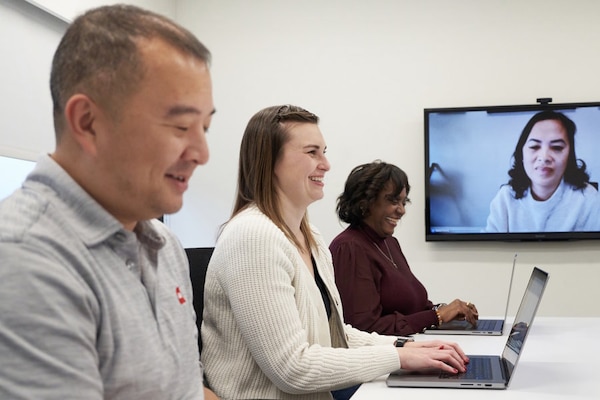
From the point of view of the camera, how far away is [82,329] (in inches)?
33.0

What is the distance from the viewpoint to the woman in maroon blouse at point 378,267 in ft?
8.81

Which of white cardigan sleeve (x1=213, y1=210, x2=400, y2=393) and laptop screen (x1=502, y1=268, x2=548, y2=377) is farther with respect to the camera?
laptop screen (x1=502, y1=268, x2=548, y2=377)

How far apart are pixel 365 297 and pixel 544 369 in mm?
804

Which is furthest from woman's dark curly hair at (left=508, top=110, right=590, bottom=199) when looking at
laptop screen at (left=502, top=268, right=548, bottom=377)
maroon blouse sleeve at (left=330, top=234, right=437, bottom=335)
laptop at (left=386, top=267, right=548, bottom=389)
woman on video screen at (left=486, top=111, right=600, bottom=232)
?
laptop at (left=386, top=267, right=548, bottom=389)

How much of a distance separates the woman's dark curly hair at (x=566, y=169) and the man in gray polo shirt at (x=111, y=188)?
12.0ft

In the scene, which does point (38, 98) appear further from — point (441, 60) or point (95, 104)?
point (95, 104)

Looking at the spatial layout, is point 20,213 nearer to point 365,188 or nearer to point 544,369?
point 544,369

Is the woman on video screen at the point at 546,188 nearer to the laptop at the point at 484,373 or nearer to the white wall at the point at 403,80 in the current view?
the white wall at the point at 403,80

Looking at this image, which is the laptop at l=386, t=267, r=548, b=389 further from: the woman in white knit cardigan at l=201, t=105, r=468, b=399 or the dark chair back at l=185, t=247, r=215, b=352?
the dark chair back at l=185, t=247, r=215, b=352

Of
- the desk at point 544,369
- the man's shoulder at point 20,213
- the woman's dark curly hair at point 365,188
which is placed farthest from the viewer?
the woman's dark curly hair at point 365,188

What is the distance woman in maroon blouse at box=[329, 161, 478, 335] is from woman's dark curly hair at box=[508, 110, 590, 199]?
1.44m

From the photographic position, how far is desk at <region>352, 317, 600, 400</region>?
1.73m

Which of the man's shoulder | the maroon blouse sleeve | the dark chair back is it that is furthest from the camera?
the maroon blouse sleeve

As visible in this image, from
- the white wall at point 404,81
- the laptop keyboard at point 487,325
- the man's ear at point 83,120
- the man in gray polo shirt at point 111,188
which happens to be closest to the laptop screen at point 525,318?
the laptop keyboard at point 487,325
